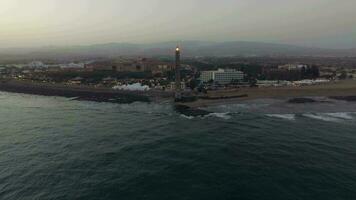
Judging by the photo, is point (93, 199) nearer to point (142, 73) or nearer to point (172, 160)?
point (172, 160)

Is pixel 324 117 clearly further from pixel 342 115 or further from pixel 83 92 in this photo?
pixel 83 92

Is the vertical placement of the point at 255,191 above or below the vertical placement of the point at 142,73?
below

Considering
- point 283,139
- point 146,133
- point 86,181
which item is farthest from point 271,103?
point 86,181

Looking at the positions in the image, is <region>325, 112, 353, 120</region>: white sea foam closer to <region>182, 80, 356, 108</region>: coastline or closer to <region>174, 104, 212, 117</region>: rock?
<region>182, 80, 356, 108</region>: coastline

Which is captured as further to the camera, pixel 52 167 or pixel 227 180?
pixel 52 167

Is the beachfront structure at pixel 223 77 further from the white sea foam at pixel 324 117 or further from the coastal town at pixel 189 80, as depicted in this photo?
the white sea foam at pixel 324 117

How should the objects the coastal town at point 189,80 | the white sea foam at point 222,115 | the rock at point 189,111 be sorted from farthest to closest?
the coastal town at point 189,80
the rock at point 189,111
the white sea foam at point 222,115

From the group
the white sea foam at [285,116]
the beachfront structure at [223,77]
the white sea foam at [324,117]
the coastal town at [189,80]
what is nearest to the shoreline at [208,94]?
the coastal town at [189,80]

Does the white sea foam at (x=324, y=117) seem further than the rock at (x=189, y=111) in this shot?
No
